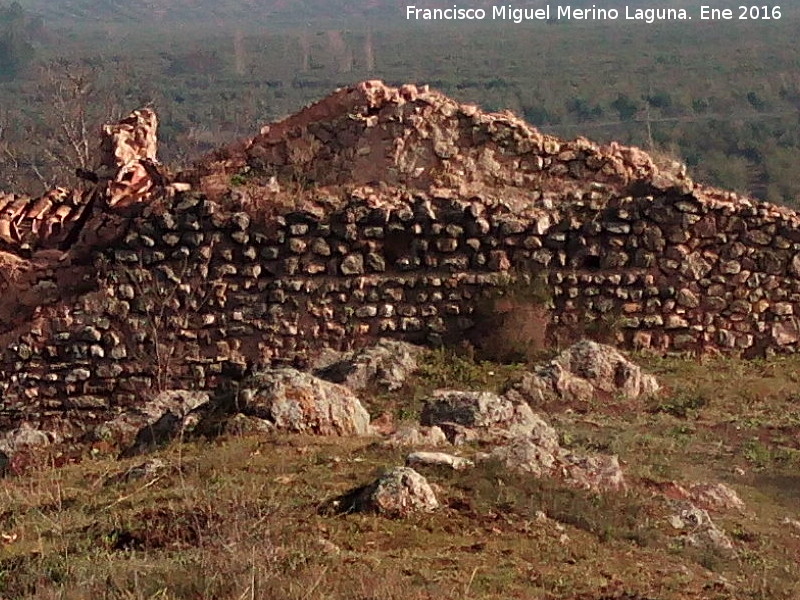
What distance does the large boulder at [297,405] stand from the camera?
26.0 ft

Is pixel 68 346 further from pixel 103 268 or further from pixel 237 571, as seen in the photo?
pixel 237 571

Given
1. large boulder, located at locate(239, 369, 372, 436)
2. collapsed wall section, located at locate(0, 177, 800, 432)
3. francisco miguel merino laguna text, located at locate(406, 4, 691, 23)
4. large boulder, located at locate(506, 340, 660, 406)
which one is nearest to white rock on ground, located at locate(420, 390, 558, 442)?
large boulder, located at locate(239, 369, 372, 436)

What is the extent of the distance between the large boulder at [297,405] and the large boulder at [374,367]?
233cm

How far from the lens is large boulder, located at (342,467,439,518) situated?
6008 mm

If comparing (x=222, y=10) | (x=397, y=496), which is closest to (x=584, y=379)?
(x=397, y=496)

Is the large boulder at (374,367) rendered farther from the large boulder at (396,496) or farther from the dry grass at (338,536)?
the large boulder at (396,496)

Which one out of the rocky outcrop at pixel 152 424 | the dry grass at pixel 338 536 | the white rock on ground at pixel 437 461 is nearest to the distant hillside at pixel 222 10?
the rocky outcrop at pixel 152 424

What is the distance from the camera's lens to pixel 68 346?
12.2 m

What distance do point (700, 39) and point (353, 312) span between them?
98.3 metres

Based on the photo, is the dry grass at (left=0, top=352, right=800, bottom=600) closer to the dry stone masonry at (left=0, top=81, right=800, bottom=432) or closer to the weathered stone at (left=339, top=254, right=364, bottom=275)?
the dry stone masonry at (left=0, top=81, right=800, bottom=432)

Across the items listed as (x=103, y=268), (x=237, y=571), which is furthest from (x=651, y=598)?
(x=103, y=268)

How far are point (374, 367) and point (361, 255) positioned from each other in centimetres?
149

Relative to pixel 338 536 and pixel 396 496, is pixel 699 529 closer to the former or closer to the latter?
pixel 396 496

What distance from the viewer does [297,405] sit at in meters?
8.07
